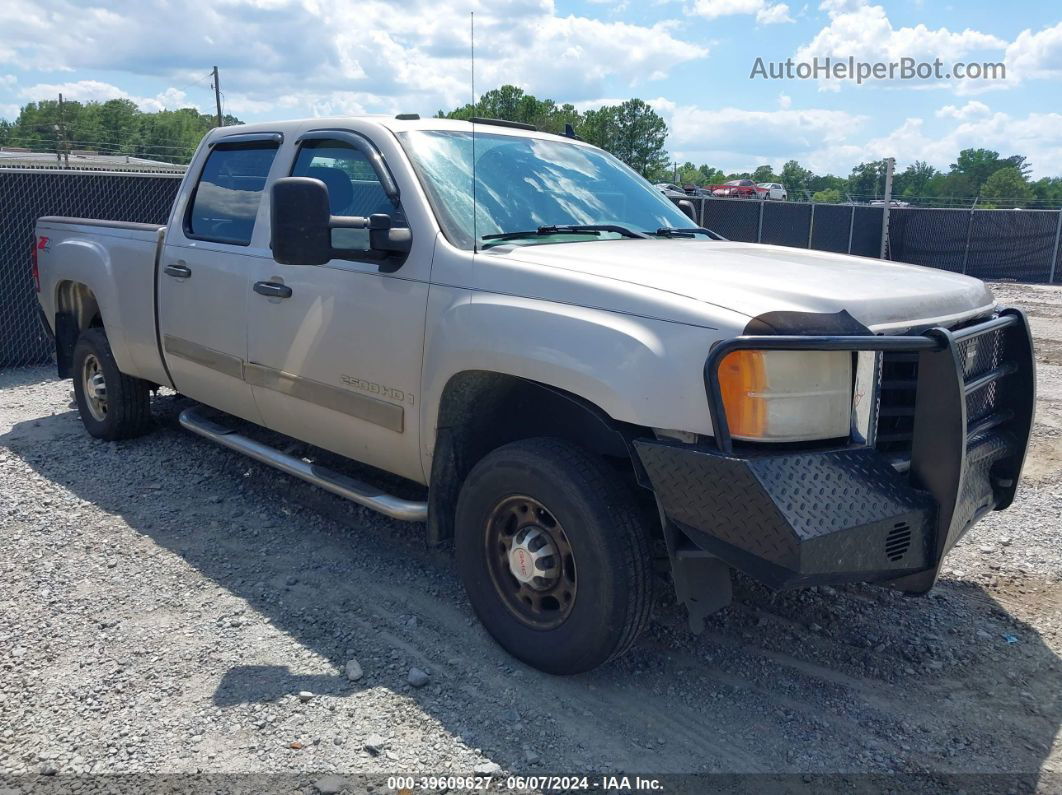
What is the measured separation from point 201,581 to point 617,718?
6.86 ft

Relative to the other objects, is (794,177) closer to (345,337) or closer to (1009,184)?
(1009,184)

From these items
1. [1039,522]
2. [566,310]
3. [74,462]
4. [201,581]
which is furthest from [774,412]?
[74,462]

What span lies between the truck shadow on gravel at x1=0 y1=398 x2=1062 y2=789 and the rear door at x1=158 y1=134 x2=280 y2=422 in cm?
81

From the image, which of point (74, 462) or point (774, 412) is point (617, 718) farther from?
point (74, 462)

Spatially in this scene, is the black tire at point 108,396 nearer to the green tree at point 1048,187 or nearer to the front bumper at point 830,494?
the front bumper at point 830,494

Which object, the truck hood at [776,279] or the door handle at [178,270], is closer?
the truck hood at [776,279]

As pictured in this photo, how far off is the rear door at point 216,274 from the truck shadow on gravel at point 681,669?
2.66ft

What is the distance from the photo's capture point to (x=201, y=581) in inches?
170

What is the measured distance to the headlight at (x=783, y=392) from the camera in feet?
9.31

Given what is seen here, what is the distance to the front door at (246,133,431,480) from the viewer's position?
3.88 m

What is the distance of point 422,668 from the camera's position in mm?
3561

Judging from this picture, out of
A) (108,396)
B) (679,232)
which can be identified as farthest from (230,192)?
(679,232)

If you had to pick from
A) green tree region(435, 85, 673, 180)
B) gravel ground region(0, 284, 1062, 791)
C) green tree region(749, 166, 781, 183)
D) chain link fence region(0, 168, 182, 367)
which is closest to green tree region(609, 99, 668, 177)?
green tree region(435, 85, 673, 180)

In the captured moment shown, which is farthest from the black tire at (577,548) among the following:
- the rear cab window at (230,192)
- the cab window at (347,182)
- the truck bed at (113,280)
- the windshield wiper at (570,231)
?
the truck bed at (113,280)
